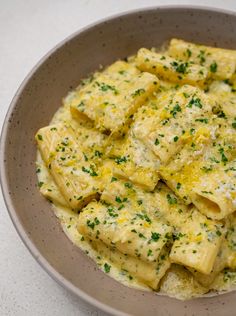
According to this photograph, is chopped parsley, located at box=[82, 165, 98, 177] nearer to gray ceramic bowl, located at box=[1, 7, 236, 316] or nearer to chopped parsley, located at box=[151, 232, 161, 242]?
gray ceramic bowl, located at box=[1, 7, 236, 316]

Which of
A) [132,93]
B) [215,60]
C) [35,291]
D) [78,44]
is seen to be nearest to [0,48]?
[78,44]

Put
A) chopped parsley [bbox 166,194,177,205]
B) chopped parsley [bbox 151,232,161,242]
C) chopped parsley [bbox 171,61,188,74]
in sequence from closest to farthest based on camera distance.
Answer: chopped parsley [bbox 151,232,161,242] < chopped parsley [bbox 166,194,177,205] < chopped parsley [bbox 171,61,188,74]

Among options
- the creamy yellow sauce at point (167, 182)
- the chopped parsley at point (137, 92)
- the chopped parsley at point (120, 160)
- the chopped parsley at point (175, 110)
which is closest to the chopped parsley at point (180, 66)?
the creamy yellow sauce at point (167, 182)

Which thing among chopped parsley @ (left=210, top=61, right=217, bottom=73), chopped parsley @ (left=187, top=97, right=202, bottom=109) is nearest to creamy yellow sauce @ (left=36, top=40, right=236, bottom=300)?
chopped parsley @ (left=187, top=97, right=202, bottom=109)

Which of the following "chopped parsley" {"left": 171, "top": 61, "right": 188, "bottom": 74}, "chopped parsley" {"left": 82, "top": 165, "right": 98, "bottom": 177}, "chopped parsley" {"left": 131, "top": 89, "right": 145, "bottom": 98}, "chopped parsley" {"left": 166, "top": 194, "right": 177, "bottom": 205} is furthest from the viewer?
"chopped parsley" {"left": 171, "top": 61, "right": 188, "bottom": 74}

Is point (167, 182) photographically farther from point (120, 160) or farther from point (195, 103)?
point (195, 103)

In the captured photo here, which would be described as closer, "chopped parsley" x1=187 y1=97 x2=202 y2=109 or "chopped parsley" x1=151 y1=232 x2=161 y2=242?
"chopped parsley" x1=151 y1=232 x2=161 y2=242

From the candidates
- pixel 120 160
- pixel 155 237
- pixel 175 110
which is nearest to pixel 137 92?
pixel 175 110

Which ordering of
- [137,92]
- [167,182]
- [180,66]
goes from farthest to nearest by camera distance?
[180,66] < [137,92] < [167,182]

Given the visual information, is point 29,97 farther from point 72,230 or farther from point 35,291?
point 35,291
